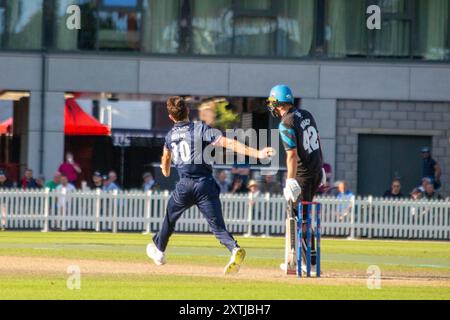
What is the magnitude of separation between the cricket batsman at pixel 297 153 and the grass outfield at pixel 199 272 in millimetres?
490

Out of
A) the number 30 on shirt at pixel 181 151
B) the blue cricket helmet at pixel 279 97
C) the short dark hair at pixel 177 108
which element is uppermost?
the blue cricket helmet at pixel 279 97

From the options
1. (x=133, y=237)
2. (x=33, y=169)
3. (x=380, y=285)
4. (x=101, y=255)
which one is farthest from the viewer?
(x=33, y=169)

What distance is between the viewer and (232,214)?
1149 inches

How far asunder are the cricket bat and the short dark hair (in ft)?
5.36

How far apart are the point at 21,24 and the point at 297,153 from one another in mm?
20038

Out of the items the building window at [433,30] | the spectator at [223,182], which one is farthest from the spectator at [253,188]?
the building window at [433,30]

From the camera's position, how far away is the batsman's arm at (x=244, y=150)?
532 inches

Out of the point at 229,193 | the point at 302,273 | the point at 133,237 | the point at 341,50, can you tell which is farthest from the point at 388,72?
the point at 302,273

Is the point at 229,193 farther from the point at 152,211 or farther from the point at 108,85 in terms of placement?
the point at 108,85

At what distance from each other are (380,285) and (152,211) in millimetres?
15949

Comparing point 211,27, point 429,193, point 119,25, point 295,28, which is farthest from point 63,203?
point 429,193

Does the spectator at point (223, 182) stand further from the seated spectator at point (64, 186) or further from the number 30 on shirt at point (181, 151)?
the number 30 on shirt at point (181, 151)

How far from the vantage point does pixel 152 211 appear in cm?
2922

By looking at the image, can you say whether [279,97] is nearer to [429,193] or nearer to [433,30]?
[429,193]
